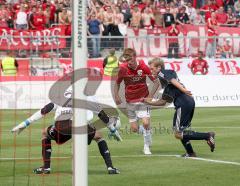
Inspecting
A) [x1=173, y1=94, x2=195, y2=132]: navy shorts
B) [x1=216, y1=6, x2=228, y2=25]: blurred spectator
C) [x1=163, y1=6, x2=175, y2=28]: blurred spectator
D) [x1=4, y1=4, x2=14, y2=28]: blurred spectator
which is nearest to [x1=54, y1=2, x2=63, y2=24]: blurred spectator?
[x1=4, y1=4, x2=14, y2=28]: blurred spectator

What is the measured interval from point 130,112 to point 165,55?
1637 cm

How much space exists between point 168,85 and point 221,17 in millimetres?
23034

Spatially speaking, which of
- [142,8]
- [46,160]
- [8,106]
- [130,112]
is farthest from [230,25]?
[46,160]

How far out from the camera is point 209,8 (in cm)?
4050

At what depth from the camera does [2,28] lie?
3434 cm

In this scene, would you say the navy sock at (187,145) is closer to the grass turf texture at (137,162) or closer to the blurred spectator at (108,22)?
the grass turf texture at (137,162)

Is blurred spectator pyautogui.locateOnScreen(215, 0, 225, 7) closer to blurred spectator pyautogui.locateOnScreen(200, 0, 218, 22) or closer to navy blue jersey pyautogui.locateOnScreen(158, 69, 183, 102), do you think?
blurred spectator pyautogui.locateOnScreen(200, 0, 218, 22)

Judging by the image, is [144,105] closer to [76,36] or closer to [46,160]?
[46,160]

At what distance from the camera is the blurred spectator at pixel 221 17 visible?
38.6 m

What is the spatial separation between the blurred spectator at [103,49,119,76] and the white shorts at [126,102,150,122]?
546 inches

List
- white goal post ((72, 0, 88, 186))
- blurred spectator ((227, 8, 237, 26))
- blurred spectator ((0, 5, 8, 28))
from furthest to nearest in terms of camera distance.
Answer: blurred spectator ((227, 8, 237, 26)) < blurred spectator ((0, 5, 8, 28)) < white goal post ((72, 0, 88, 186))

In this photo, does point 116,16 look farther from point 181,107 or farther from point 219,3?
point 181,107

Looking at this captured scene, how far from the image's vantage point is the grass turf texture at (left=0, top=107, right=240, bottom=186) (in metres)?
13.3

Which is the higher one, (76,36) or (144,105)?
(76,36)
